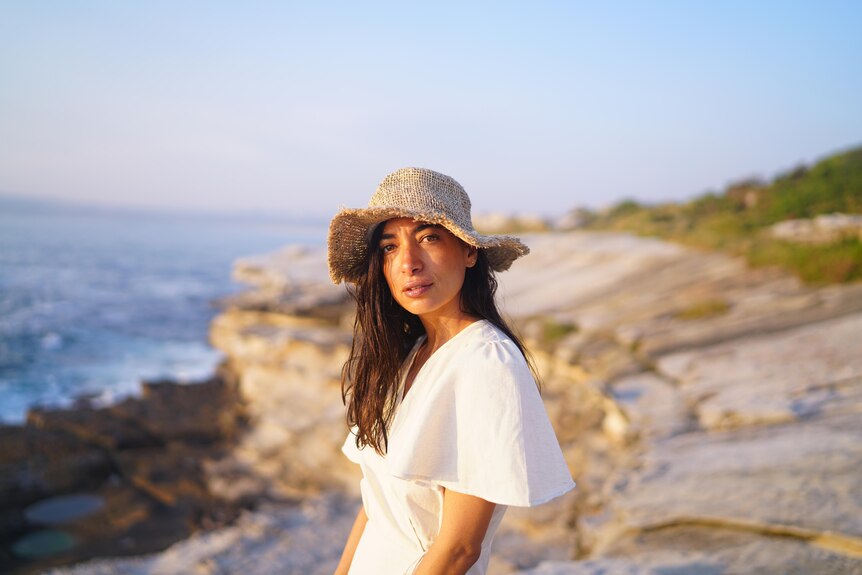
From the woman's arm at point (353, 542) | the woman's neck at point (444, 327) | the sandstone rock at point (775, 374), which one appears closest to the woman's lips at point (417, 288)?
the woman's neck at point (444, 327)

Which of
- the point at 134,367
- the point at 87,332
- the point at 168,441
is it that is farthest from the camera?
the point at 87,332

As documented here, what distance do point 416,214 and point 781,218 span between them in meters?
15.6

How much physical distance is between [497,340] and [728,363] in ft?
22.2

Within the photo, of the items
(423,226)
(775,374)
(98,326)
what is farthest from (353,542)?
(98,326)

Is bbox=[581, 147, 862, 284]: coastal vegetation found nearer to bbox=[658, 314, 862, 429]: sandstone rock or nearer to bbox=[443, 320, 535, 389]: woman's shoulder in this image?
bbox=[658, 314, 862, 429]: sandstone rock

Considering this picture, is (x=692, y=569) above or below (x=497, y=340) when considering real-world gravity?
below

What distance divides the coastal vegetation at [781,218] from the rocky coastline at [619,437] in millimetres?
447

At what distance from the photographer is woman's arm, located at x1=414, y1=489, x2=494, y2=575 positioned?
→ 57.9 inches

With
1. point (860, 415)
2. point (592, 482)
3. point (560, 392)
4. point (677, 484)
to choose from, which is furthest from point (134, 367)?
point (860, 415)

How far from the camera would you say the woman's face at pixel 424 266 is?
69.5 inches

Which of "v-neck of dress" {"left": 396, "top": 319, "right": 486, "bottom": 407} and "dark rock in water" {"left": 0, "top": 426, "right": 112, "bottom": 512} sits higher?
"v-neck of dress" {"left": 396, "top": 319, "right": 486, "bottom": 407}

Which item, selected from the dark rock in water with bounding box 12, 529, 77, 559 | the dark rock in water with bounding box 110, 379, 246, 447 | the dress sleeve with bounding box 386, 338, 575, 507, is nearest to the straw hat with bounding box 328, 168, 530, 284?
the dress sleeve with bounding box 386, 338, 575, 507

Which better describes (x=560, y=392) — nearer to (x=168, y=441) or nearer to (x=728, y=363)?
(x=728, y=363)

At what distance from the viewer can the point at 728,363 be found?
7.27 metres
